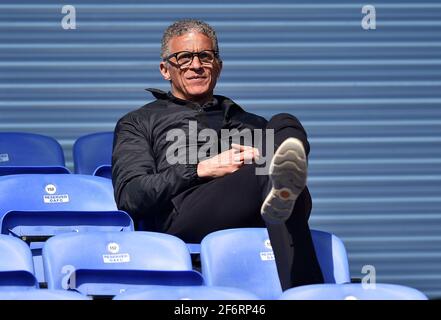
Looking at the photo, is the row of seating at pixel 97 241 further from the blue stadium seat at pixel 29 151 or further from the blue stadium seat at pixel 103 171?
the blue stadium seat at pixel 29 151

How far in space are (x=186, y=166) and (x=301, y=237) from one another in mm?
762

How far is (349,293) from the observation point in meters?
4.02

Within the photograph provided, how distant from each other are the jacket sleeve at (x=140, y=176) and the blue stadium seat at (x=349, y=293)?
138 centimetres

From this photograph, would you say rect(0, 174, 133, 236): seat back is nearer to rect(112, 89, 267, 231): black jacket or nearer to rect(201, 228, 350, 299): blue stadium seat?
rect(112, 89, 267, 231): black jacket

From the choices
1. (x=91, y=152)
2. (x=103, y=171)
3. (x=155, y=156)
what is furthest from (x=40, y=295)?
(x=91, y=152)

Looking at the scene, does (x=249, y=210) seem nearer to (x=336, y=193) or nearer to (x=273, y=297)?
(x=273, y=297)

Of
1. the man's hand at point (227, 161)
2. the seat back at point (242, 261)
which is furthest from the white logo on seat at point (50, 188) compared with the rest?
the seat back at point (242, 261)

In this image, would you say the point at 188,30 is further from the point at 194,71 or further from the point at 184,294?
the point at 184,294

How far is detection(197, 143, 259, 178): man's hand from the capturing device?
17.5 feet

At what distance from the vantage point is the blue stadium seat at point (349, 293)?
3.99 metres

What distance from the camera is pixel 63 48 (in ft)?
24.4

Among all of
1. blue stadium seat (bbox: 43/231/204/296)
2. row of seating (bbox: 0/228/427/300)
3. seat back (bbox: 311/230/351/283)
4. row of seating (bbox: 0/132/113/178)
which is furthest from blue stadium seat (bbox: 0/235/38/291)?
row of seating (bbox: 0/132/113/178)

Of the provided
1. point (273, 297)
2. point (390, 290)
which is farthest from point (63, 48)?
point (390, 290)

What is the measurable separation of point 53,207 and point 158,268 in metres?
1.01
